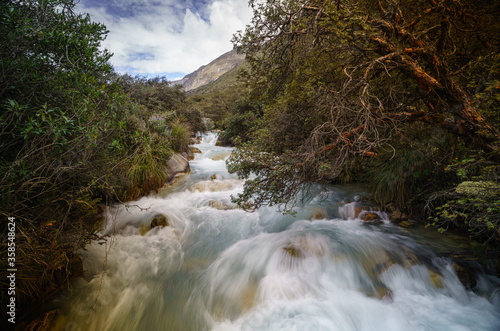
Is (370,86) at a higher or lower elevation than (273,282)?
higher

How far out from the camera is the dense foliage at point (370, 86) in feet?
9.37

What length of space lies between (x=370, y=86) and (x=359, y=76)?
33 cm

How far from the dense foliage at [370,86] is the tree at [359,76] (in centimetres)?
2

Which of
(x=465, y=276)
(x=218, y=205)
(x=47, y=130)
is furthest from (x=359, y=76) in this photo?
(x=218, y=205)

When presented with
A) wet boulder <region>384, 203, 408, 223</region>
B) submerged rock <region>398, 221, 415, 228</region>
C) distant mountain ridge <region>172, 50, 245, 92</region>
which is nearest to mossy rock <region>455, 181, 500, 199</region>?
submerged rock <region>398, 221, 415, 228</region>

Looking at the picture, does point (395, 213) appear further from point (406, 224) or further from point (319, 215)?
point (319, 215)

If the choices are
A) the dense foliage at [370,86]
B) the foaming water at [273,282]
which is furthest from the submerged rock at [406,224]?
the dense foliage at [370,86]

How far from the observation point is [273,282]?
4.04 meters

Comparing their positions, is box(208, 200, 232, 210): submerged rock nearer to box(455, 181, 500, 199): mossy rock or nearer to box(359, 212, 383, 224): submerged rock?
box(359, 212, 383, 224): submerged rock

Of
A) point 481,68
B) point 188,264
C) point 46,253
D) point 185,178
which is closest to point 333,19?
point 481,68

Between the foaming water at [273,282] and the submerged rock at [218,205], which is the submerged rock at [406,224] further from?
the submerged rock at [218,205]

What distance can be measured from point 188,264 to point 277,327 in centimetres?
264

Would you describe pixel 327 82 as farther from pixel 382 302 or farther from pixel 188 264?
pixel 188 264

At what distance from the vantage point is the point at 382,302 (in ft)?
11.8
